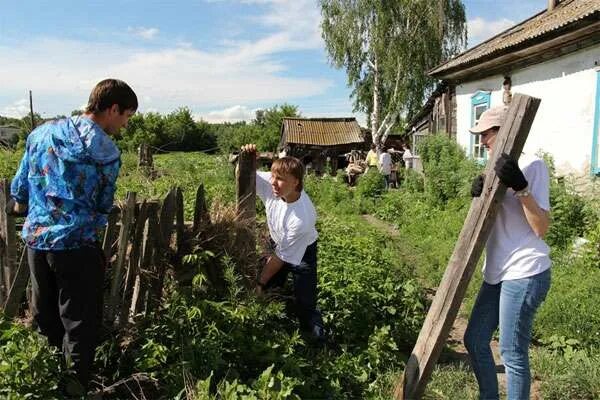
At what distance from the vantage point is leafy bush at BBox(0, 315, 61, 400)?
2.35 metres

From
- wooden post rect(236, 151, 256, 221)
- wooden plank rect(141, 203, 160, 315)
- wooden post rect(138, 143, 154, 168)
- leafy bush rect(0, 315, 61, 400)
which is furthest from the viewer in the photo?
wooden post rect(138, 143, 154, 168)

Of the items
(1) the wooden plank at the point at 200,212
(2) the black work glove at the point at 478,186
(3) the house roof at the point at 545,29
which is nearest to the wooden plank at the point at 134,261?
(1) the wooden plank at the point at 200,212

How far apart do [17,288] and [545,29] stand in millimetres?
8502

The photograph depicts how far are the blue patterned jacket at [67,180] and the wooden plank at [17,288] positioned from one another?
1.98ft

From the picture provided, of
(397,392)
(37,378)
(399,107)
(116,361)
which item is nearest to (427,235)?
(397,392)

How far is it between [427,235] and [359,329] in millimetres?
5104

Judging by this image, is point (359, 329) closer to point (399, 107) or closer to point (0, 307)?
point (0, 307)

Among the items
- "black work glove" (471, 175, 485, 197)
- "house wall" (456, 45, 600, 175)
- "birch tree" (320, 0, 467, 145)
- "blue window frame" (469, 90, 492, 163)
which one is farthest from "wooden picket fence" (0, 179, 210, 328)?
"birch tree" (320, 0, 467, 145)

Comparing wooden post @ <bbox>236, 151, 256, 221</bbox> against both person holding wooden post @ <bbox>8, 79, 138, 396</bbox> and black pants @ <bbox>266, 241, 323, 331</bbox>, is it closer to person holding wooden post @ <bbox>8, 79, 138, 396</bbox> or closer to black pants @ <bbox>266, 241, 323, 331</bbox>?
black pants @ <bbox>266, 241, 323, 331</bbox>

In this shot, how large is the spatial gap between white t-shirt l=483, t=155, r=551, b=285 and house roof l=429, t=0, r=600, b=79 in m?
5.70

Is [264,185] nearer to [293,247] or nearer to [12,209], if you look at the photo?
[293,247]

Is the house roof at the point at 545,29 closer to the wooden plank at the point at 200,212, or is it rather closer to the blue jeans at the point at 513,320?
the blue jeans at the point at 513,320

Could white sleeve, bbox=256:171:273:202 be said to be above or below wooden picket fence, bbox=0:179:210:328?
above

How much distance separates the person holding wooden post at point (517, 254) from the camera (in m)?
2.48
